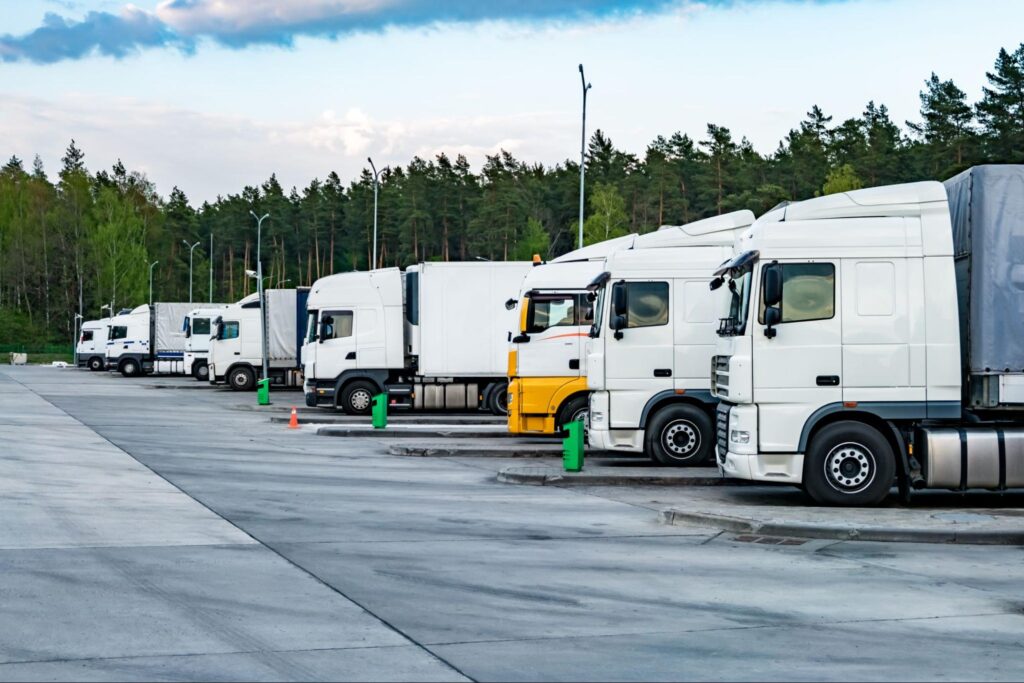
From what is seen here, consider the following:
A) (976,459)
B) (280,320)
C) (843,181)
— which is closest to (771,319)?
(976,459)

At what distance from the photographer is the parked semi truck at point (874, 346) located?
1479 centimetres

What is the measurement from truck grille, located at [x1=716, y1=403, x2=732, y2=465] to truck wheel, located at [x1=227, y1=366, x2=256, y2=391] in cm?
3359

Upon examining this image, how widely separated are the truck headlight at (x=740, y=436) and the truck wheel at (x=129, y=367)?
183ft

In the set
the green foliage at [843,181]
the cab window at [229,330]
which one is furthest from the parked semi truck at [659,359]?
the green foliage at [843,181]

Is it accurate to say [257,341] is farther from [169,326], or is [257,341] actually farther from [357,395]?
[169,326]

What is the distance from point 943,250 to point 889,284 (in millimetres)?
705

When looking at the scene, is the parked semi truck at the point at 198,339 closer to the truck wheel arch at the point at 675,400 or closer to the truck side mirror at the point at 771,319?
the truck wheel arch at the point at 675,400

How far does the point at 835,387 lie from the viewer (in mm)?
14930

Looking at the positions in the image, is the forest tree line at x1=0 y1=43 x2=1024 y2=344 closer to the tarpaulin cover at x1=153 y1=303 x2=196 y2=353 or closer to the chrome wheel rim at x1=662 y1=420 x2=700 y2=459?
the tarpaulin cover at x1=153 y1=303 x2=196 y2=353

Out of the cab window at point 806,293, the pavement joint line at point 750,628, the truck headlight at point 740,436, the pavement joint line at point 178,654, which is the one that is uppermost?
the cab window at point 806,293

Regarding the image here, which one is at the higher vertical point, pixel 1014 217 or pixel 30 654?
pixel 1014 217

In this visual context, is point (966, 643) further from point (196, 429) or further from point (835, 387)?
point (196, 429)

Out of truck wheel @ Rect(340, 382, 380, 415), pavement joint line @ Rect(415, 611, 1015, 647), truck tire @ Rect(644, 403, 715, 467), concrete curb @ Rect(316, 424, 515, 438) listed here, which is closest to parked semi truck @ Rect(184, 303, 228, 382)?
truck wheel @ Rect(340, 382, 380, 415)

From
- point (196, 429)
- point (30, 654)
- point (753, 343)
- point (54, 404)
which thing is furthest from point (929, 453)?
point (54, 404)
